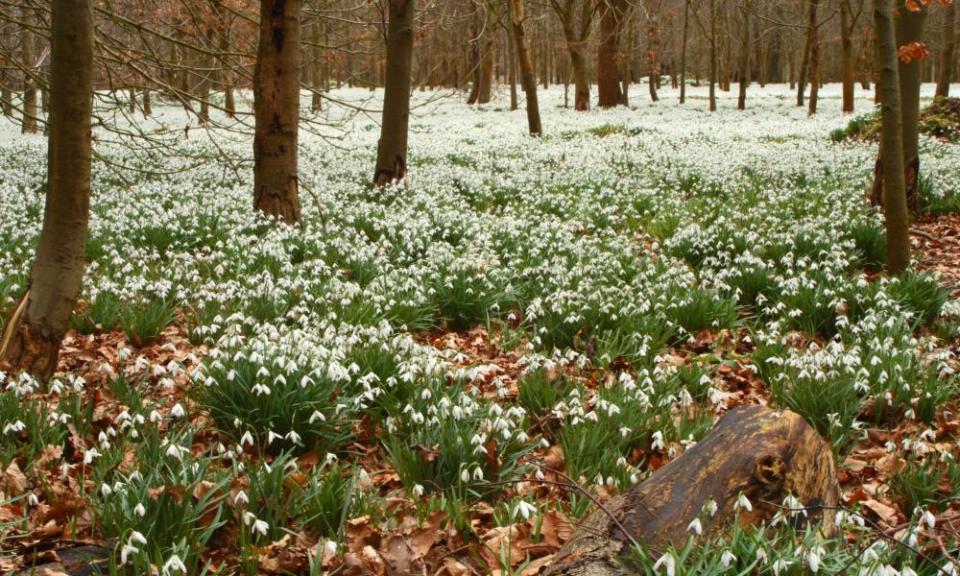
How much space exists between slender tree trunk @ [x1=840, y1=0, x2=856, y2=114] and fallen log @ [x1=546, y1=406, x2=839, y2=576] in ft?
71.4

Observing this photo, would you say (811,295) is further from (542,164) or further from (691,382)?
(542,164)

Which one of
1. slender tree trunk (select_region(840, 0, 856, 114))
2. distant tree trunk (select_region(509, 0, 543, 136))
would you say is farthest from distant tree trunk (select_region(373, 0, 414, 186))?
slender tree trunk (select_region(840, 0, 856, 114))

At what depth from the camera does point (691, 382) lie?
450 centimetres

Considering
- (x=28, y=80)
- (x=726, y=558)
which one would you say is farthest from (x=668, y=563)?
(x=28, y=80)

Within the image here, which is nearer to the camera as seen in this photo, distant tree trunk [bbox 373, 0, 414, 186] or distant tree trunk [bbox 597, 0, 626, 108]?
distant tree trunk [bbox 373, 0, 414, 186]

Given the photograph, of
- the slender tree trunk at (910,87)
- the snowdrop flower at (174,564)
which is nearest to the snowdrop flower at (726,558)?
the snowdrop flower at (174,564)

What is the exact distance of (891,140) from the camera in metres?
6.32

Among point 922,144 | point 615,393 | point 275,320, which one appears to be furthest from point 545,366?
point 922,144

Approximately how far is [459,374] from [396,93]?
8.09 m

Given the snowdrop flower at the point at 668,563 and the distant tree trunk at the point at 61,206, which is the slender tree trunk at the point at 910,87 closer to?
the snowdrop flower at the point at 668,563

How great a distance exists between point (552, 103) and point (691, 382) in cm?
3362

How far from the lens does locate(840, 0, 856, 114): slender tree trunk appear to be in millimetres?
22548

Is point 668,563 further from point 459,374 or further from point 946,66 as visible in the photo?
point 946,66

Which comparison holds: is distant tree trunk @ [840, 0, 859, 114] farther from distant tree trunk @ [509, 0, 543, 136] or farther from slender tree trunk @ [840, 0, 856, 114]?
distant tree trunk @ [509, 0, 543, 136]
